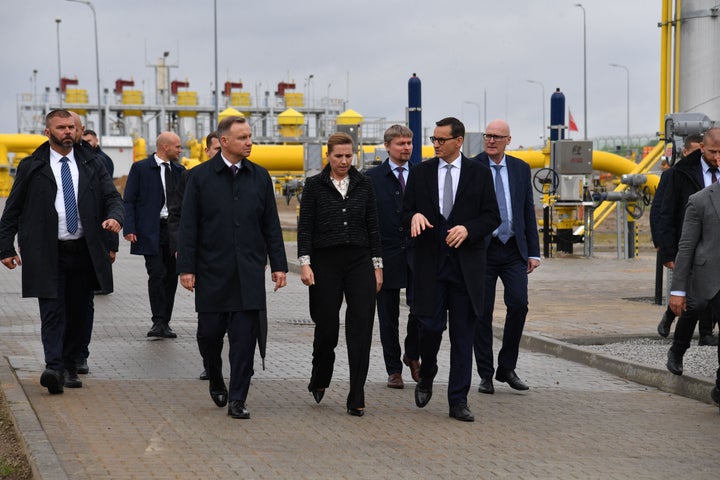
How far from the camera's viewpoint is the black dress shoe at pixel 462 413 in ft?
27.5

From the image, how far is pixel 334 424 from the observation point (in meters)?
8.16

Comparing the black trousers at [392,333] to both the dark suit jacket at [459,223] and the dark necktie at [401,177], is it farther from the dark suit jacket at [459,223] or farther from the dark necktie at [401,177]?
the dark suit jacket at [459,223]

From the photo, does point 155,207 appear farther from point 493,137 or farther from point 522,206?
point 522,206

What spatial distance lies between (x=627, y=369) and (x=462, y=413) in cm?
290

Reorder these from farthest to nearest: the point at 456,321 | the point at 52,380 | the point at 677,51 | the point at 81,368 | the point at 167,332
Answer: the point at 677,51 → the point at 167,332 → the point at 81,368 → the point at 52,380 → the point at 456,321

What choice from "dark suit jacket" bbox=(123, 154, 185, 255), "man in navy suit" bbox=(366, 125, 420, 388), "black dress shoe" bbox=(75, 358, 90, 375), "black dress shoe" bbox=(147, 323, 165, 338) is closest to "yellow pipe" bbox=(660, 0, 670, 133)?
"dark suit jacket" bbox=(123, 154, 185, 255)

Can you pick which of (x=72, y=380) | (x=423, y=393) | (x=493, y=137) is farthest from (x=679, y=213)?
(x=72, y=380)

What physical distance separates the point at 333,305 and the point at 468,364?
0.95 m

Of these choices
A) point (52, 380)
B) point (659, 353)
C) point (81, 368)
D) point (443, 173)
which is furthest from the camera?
point (659, 353)

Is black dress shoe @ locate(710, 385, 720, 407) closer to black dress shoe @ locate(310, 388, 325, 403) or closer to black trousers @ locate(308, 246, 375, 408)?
black trousers @ locate(308, 246, 375, 408)

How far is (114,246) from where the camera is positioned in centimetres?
965

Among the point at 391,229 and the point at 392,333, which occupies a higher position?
the point at 391,229

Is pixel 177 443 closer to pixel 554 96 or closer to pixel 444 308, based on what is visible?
pixel 444 308

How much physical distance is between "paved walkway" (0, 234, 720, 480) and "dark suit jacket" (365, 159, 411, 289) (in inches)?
33.0
